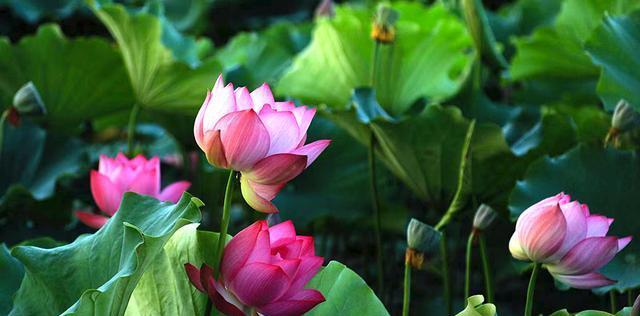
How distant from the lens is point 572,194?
123 cm

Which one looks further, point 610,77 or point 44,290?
point 610,77

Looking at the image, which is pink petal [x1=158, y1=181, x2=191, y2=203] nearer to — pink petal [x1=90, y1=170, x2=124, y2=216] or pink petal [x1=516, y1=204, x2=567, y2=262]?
pink petal [x1=90, y1=170, x2=124, y2=216]

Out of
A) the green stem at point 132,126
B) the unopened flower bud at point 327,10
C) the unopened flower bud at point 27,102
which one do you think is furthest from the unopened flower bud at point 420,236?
the unopened flower bud at point 327,10

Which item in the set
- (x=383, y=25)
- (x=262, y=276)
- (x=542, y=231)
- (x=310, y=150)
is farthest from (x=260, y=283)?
(x=383, y=25)

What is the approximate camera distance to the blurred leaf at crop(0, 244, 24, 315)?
0.94 metres

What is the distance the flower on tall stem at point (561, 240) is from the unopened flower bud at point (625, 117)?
0.31 metres

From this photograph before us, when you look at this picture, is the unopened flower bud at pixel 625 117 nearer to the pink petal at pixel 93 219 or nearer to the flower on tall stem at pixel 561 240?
the flower on tall stem at pixel 561 240

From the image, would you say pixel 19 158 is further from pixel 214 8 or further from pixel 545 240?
pixel 214 8

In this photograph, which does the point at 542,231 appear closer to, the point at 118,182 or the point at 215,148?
the point at 215,148

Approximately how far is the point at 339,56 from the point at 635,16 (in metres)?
0.52

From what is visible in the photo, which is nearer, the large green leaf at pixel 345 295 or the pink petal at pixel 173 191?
the large green leaf at pixel 345 295

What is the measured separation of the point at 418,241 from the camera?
99 cm

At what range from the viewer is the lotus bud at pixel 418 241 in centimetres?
99

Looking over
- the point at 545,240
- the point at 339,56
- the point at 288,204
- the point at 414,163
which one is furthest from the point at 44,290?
the point at 339,56
